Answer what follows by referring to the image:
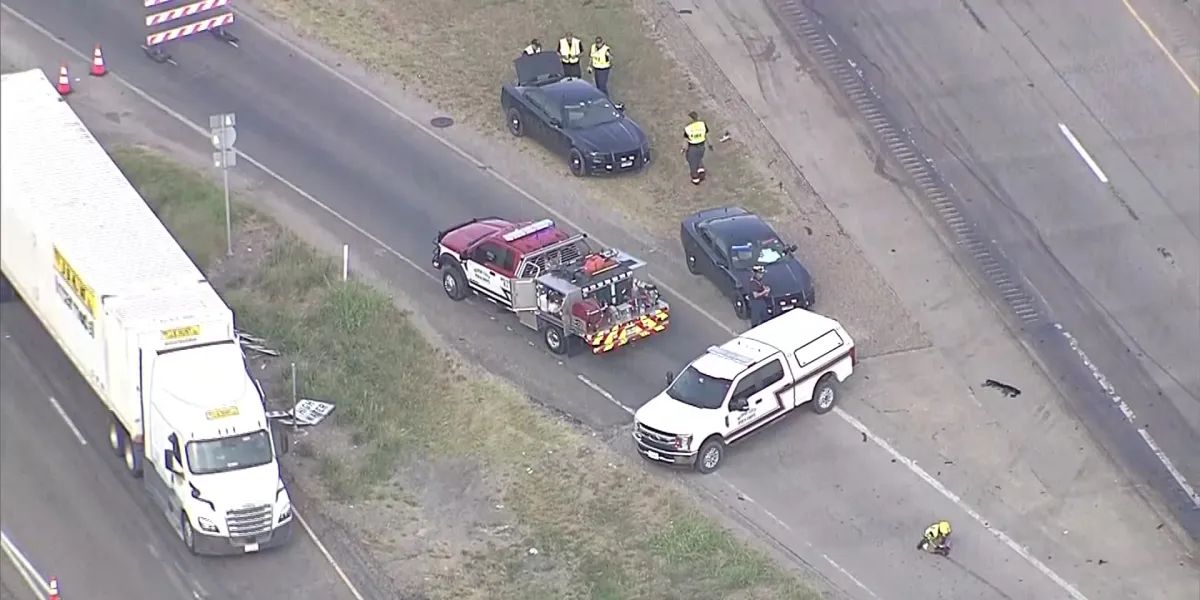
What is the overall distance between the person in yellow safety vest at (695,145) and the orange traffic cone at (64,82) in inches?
536

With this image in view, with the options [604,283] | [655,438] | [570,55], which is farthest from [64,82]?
[655,438]

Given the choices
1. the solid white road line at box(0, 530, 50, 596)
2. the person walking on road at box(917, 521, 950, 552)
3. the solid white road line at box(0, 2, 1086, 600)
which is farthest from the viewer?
the solid white road line at box(0, 2, 1086, 600)

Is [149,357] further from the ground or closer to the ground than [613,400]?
further from the ground

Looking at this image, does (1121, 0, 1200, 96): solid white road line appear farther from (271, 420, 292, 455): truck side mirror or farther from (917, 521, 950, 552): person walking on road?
Result: (271, 420, 292, 455): truck side mirror

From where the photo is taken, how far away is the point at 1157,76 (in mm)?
45562

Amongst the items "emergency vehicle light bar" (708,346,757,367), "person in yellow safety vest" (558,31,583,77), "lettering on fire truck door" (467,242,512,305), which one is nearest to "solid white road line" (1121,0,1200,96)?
"person in yellow safety vest" (558,31,583,77)

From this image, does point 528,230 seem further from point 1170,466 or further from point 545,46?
point 1170,466

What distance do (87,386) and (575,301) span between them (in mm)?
8516

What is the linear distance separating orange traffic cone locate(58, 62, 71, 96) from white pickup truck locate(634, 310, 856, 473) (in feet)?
55.3

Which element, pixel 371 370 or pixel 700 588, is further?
pixel 371 370

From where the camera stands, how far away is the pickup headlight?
97.7ft

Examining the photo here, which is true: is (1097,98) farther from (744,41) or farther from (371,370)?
(371,370)

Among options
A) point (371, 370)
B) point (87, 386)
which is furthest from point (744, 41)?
point (87, 386)

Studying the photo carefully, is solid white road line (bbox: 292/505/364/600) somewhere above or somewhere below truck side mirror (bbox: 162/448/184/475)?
below
